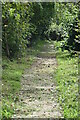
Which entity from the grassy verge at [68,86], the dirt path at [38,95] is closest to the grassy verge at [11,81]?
the dirt path at [38,95]

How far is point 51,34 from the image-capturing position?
19.5 meters

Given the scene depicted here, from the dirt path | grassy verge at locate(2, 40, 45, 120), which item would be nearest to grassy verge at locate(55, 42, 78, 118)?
the dirt path

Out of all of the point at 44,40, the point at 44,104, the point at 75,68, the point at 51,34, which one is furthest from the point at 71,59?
the point at 51,34

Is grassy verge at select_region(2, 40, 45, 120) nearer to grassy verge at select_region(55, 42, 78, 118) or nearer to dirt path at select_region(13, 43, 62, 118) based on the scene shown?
dirt path at select_region(13, 43, 62, 118)

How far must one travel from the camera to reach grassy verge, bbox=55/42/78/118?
5.17 m

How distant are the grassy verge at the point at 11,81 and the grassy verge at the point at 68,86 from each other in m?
0.97

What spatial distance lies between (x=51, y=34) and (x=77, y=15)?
8.59 m

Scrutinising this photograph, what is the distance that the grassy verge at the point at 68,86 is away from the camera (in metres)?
5.17

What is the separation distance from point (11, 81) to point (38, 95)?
1313mm

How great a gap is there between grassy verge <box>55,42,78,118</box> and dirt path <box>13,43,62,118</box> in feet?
0.46

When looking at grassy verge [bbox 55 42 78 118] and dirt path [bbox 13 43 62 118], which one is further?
grassy verge [bbox 55 42 78 118]

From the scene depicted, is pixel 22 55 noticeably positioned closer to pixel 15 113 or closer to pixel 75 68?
pixel 75 68

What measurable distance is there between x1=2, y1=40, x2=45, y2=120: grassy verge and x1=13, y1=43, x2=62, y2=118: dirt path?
13cm

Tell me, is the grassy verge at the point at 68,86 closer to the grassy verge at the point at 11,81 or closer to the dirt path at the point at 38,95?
the dirt path at the point at 38,95
